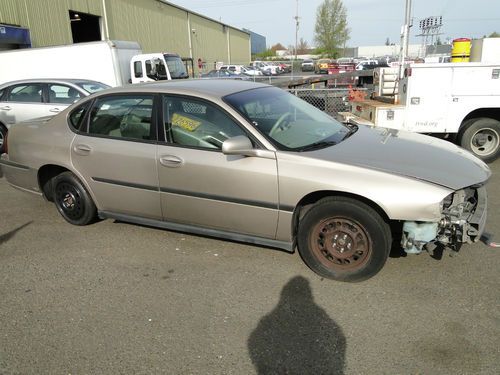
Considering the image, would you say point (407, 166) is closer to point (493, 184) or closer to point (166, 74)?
point (493, 184)

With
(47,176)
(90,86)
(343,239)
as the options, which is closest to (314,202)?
(343,239)

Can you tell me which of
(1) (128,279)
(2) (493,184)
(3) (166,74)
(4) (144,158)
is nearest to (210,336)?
(1) (128,279)

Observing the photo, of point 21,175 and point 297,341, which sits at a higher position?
point 21,175

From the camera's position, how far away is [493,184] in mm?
5910

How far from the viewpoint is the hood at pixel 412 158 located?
3154 millimetres

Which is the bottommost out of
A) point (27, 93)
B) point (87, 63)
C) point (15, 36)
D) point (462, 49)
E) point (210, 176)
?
point (210, 176)

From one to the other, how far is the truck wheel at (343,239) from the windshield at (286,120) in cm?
60

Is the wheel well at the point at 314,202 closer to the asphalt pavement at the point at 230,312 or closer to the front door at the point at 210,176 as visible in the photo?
the front door at the point at 210,176

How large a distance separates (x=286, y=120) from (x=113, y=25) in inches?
1029

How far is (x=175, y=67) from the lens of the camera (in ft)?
53.9

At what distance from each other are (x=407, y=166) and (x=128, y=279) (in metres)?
2.50

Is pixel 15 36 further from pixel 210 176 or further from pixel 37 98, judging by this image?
pixel 210 176

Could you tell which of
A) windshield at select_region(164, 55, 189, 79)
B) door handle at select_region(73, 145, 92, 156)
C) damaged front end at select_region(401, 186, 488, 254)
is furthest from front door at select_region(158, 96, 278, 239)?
windshield at select_region(164, 55, 189, 79)

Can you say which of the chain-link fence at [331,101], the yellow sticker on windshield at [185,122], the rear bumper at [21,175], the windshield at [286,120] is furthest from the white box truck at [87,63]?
the yellow sticker on windshield at [185,122]
